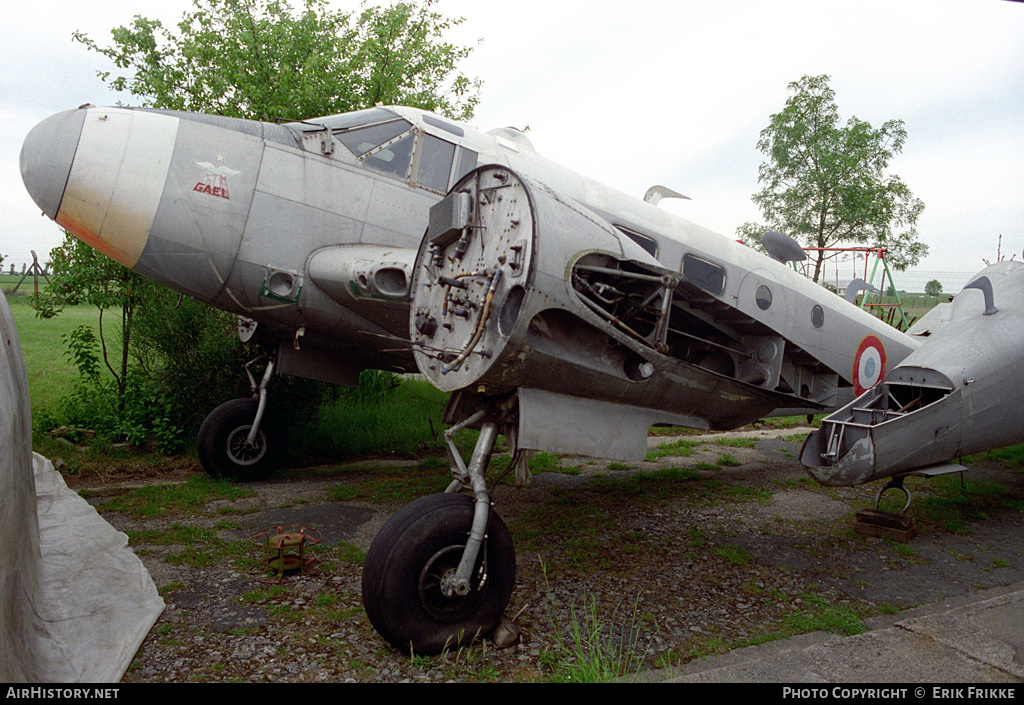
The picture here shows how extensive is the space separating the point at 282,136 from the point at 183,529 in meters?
3.32

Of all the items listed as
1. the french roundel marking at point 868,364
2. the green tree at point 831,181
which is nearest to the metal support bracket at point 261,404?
the french roundel marking at point 868,364

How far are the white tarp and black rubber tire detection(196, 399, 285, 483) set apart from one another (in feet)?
9.68

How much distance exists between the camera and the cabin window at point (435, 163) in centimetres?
578

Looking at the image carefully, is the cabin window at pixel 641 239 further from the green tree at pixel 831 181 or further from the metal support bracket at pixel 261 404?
the green tree at pixel 831 181

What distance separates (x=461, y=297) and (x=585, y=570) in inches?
86.0

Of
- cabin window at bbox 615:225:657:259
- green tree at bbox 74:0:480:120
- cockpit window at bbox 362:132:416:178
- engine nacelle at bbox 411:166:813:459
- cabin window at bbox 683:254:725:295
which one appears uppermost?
green tree at bbox 74:0:480:120

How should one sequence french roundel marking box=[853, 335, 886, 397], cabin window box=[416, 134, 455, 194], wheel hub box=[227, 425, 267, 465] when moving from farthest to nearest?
wheel hub box=[227, 425, 267, 465] < french roundel marking box=[853, 335, 886, 397] < cabin window box=[416, 134, 455, 194]

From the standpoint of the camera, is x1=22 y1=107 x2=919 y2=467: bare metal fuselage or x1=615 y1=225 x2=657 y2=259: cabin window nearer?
x1=22 y1=107 x2=919 y2=467: bare metal fuselage

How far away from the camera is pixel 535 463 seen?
8.23 m

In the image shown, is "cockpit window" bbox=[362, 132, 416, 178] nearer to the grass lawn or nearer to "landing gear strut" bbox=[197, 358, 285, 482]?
"landing gear strut" bbox=[197, 358, 285, 482]

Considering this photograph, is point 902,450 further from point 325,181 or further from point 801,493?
point 325,181

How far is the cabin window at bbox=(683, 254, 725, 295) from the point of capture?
Result: 19.4ft

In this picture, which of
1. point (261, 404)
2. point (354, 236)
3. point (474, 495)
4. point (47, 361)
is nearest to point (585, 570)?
point (474, 495)

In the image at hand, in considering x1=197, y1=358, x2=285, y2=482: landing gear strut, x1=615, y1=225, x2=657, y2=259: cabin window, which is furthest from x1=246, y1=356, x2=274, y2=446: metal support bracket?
x1=615, y1=225, x2=657, y2=259: cabin window
